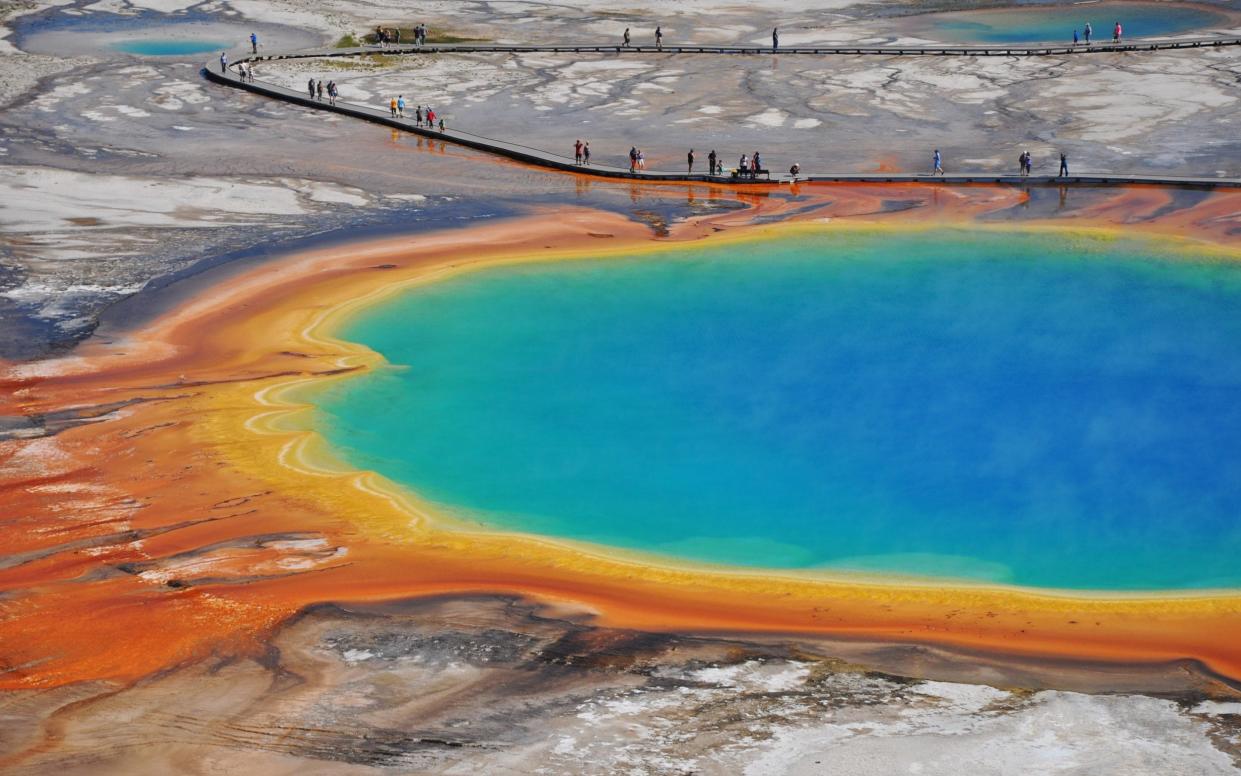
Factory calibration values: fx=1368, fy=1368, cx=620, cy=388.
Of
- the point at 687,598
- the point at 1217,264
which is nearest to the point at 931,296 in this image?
the point at 1217,264

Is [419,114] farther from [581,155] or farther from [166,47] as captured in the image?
[166,47]

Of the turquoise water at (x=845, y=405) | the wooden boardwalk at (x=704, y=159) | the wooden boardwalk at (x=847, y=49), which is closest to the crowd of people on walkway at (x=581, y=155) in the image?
the wooden boardwalk at (x=704, y=159)

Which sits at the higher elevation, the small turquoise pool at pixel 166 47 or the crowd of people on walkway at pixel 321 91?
the small turquoise pool at pixel 166 47

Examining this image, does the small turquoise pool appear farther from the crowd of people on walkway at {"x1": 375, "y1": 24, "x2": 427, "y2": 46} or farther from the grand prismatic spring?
the crowd of people on walkway at {"x1": 375, "y1": 24, "x2": 427, "y2": 46}

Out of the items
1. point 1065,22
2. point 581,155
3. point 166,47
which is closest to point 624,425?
point 581,155

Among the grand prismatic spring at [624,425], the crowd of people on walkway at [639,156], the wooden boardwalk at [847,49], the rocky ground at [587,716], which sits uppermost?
the wooden boardwalk at [847,49]

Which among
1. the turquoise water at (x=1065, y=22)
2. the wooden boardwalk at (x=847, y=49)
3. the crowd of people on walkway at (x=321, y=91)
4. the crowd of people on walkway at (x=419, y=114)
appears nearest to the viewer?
the crowd of people on walkway at (x=419, y=114)

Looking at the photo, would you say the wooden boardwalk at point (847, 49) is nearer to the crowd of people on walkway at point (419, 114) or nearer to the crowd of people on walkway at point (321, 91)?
the crowd of people on walkway at point (321, 91)
